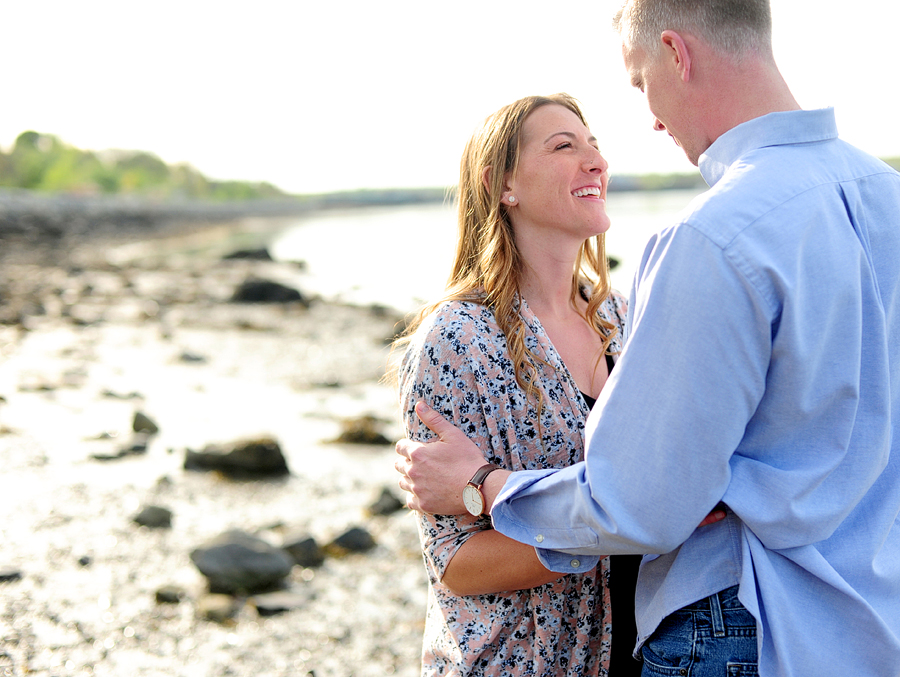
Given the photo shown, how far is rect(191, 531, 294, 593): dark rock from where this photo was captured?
4848 mm

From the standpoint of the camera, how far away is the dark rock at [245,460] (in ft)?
22.7

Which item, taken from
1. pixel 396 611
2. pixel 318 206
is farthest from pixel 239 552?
pixel 318 206

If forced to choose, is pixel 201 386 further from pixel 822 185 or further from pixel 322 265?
pixel 322 265

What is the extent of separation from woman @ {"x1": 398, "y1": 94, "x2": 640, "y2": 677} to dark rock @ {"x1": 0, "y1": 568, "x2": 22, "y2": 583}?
11.5ft

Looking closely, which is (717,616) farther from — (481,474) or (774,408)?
(481,474)

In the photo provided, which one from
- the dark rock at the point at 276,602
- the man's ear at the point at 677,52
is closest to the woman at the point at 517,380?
the man's ear at the point at 677,52

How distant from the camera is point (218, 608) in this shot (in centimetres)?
464

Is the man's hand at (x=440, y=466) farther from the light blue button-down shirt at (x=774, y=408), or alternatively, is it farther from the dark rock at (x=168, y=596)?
the dark rock at (x=168, y=596)

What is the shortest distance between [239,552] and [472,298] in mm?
3296

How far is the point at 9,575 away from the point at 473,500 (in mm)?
4010

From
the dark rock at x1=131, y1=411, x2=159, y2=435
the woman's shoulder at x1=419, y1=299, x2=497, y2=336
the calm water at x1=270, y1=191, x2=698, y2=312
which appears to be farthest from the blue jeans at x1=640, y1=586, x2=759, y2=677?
the calm water at x1=270, y1=191, x2=698, y2=312

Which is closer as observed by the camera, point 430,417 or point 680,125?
point 680,125

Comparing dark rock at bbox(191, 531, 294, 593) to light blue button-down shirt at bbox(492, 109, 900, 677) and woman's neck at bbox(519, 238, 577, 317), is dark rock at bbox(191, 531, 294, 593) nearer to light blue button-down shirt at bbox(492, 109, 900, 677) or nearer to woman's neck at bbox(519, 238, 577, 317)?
woman's neck at bbox(519, 238, 577, 317)

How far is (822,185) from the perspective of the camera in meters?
1.56
